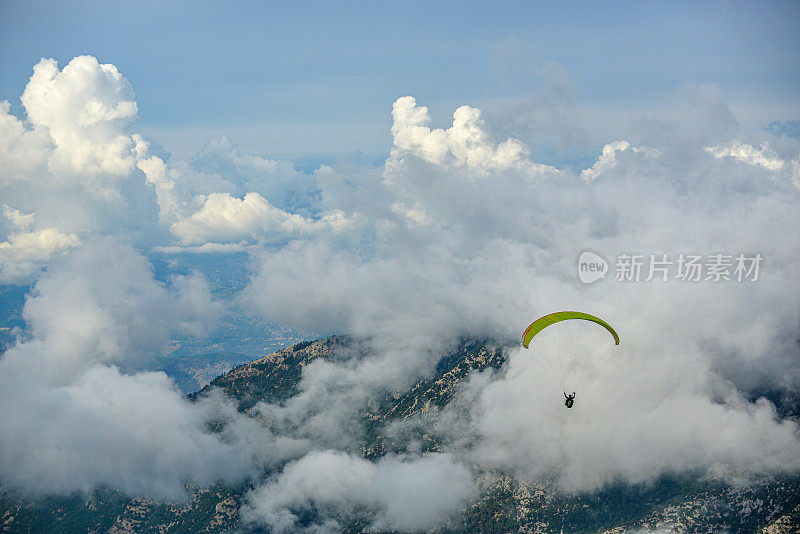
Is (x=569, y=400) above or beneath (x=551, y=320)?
beneath
